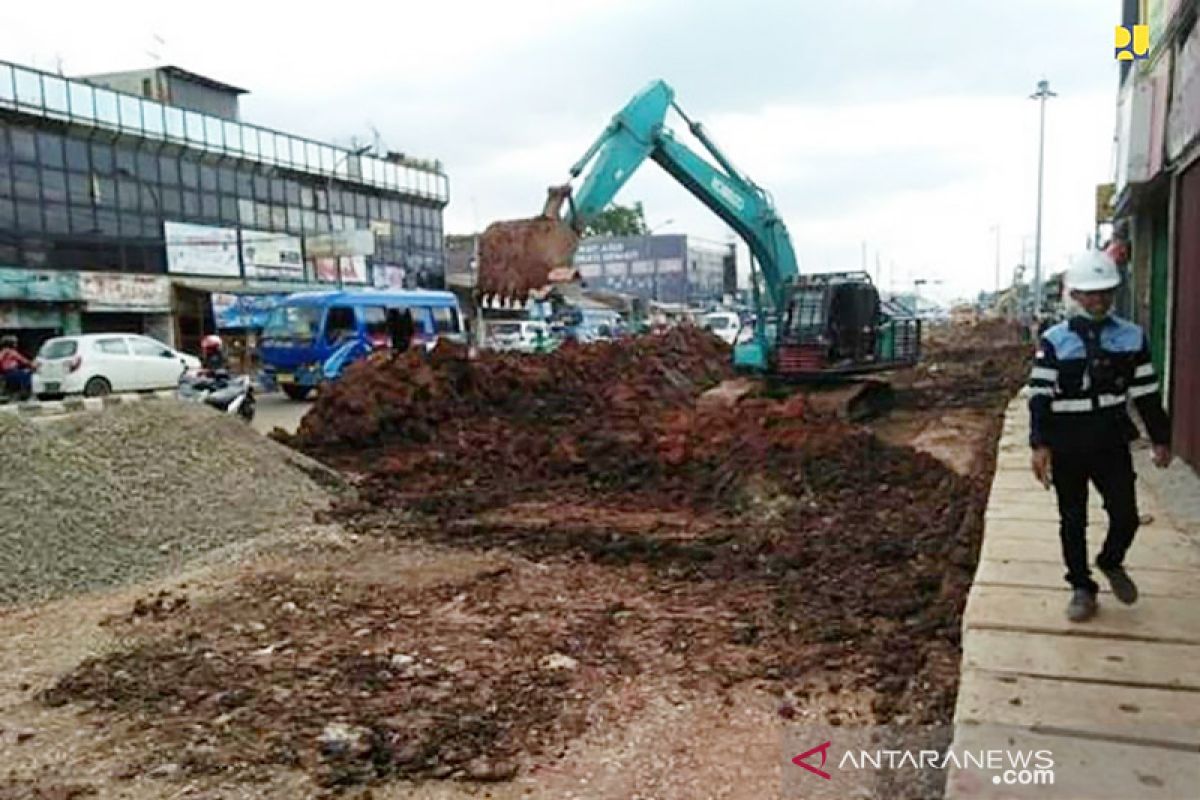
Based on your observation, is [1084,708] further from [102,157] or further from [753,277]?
[102,157]

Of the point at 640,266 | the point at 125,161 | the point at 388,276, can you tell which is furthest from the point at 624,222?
the point at 125,161

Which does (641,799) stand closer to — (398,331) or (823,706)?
(823,706)

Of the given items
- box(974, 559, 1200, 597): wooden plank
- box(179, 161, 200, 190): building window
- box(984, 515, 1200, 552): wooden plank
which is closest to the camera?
box(974, 559, 1200, 597): wooden plank

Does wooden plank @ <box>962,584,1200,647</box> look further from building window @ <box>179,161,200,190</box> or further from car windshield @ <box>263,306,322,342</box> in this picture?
building window @ <box>179,161,200,190</box>

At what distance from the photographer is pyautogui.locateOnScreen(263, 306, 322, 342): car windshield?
19.3 m

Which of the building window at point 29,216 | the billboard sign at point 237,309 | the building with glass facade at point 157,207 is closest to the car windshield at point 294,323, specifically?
the billboard sign at point 237,309

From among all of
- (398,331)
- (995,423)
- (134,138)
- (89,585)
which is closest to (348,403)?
(89,585)

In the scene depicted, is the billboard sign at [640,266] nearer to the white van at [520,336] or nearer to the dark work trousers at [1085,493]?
the white van at [520,336]

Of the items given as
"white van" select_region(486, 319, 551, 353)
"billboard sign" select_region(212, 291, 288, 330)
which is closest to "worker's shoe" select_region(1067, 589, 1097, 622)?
"white van" select_region(486, 319, 551, 353)

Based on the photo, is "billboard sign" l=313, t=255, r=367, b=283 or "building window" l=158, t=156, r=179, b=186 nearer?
"building window" l=158, t=156, r=179, b=186

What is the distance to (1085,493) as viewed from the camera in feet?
13.7

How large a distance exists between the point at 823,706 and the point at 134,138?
31829mm

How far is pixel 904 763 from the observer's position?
362 cm

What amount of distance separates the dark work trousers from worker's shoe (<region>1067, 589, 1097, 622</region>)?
→ 0.03 metres
